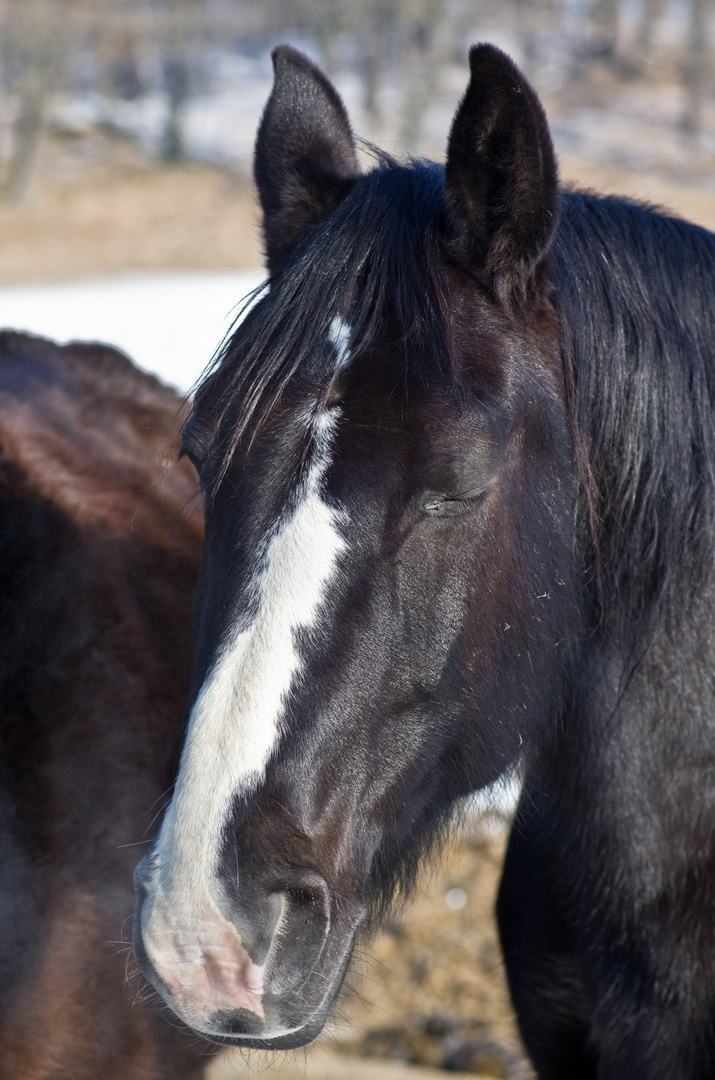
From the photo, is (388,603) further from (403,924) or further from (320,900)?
(403,924)

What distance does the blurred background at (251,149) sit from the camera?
12.0 feet

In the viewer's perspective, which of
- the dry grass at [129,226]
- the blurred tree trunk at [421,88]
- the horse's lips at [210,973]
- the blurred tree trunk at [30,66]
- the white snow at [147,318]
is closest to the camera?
the horse's lips at [210,973]

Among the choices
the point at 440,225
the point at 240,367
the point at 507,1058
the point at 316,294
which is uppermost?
the point at 440,225

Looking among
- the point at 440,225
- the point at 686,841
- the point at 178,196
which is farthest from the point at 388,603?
the point at 178,196

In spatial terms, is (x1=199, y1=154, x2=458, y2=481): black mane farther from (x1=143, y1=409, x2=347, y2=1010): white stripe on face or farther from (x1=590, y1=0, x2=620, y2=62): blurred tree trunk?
(x1=590, y1=0, x2=620, y2=62): blurred tree trunk

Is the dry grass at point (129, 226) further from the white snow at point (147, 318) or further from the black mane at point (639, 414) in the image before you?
the black mane at point (639, 414)

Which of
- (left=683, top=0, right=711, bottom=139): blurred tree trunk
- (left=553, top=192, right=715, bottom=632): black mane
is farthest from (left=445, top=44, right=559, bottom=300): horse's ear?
(left=683, top=0, right=711, bottom=139): blurred tree trunk

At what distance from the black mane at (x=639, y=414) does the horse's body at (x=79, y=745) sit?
870mm

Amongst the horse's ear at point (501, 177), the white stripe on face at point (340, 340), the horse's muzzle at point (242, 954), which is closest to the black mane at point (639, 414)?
the horse's ear at point (501, 177)

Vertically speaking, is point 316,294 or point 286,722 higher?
point 316,294

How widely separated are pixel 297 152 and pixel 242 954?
148 cm

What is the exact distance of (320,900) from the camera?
50.9 inches

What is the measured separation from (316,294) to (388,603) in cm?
53

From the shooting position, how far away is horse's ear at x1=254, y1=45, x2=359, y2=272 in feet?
6.08
